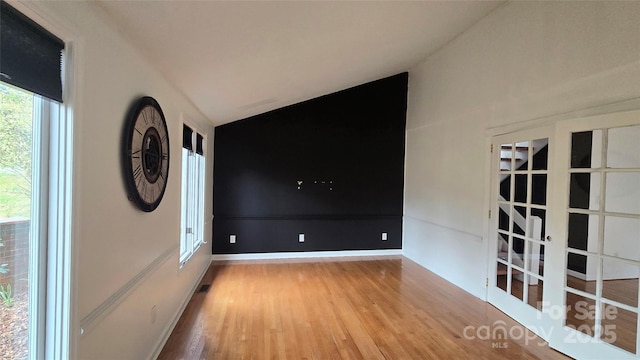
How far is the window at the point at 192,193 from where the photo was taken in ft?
11.6

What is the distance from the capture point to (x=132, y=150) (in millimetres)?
1828

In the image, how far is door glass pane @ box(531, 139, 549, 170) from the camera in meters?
2.90

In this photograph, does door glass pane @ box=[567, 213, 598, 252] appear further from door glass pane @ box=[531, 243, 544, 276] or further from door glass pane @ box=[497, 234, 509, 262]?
door glass pane @ box=[497, 234, 509, 262]

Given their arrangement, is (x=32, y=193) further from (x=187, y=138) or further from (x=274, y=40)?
(x=187, y=138)

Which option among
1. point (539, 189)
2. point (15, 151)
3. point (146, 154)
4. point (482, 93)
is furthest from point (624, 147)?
point (15, 151)

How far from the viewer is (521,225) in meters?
3.18

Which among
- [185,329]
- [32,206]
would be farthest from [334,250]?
[32,206]

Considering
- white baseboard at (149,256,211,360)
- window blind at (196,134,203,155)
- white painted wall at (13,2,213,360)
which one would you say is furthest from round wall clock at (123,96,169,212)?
window blind at (196,134,203,155)

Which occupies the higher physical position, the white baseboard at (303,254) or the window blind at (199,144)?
the window blind at (199,144)

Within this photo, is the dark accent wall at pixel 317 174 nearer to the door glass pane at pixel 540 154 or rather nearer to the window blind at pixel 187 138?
the window blind at pixel 187 138

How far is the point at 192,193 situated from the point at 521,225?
381cm

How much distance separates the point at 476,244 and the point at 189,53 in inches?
142

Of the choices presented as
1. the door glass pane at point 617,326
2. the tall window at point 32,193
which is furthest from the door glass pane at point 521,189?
the tall window at point 32,193

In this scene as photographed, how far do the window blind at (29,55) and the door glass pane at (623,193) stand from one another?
134 inches
